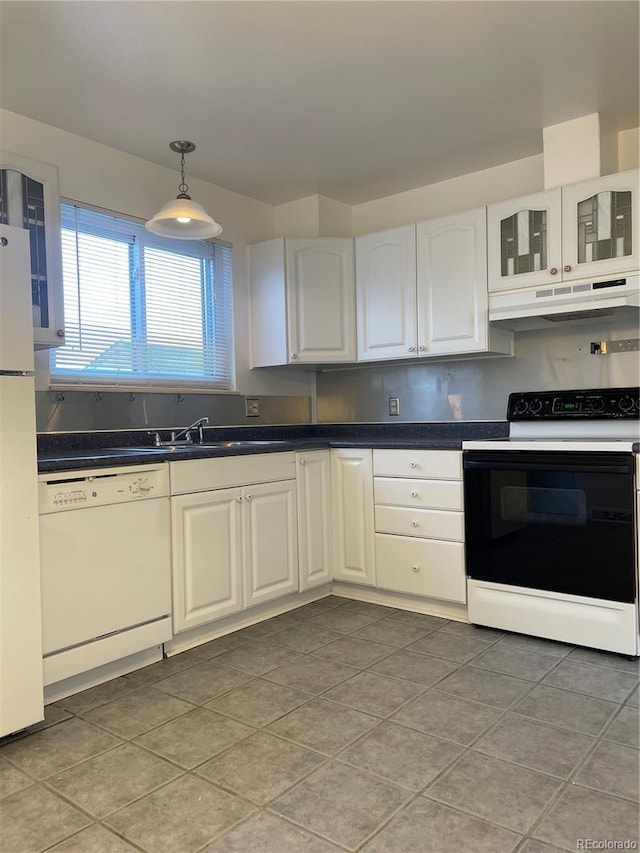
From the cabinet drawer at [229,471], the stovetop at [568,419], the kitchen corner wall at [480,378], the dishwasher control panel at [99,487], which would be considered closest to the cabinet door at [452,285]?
the kitchen corner wall at [480,378]

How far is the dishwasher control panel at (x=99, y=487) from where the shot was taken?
2174mm

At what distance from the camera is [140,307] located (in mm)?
3266

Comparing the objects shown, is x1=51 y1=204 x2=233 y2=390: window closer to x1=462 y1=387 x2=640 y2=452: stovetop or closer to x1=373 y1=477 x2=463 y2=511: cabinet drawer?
x1=373 y1=477 x2=463 y2=511: cabinet drawer

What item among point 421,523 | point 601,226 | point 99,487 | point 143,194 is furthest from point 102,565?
point 601,226

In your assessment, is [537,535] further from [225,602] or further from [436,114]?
[436,114]

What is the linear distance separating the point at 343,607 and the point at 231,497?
0.95 meters

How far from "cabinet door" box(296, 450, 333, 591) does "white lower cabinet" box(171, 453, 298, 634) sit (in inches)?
2.5

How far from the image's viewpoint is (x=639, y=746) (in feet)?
6.03

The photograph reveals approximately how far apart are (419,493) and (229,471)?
960 mm

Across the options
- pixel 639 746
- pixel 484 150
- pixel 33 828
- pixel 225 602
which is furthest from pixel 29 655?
pixel 484 150

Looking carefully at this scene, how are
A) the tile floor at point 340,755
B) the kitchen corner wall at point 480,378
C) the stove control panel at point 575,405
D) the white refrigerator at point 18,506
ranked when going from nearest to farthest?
the tile floor at point 340,755 < the white refrigerator at point 18,506 < the stove control panel at point 575,405 < the kitchen corner wall at point 480,378

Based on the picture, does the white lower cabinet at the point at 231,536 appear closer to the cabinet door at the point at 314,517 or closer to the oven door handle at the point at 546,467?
the cabinet door at the point at 314,517

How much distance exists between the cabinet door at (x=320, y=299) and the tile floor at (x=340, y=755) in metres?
1.74

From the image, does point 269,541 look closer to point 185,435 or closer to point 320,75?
point 185,435
